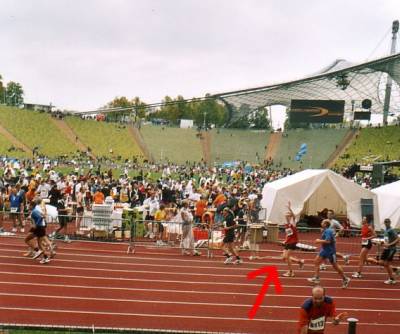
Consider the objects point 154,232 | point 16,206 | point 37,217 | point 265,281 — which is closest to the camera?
point 265,281

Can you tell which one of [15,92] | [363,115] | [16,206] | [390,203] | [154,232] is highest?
[15,92]

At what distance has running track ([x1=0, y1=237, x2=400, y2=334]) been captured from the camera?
8516 millimetres

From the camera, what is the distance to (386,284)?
11961 mm

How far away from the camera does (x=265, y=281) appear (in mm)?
11625

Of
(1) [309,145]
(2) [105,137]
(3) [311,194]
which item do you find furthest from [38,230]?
(1) [309,145]

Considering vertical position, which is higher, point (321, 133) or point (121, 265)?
point (321, 133)

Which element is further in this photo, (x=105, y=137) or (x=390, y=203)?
(x=105, y=137)

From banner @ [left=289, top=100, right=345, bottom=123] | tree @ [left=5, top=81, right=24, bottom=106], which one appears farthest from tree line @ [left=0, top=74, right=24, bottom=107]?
banner @ [left=289, top=100, right=345, bottom=123]

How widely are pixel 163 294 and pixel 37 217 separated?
12.0 ft

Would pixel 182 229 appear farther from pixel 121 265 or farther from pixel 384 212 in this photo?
pixel 384 212

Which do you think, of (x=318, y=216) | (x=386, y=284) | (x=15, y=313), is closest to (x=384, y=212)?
(x=318, y=216)

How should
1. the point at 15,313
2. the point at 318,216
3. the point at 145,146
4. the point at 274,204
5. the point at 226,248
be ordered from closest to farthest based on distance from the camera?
the point at 15,313 < the point at 226,248 < the point at 274,204 < the point at 318,216 < the point at 145,146

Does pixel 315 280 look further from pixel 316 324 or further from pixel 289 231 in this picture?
pixel 316 324

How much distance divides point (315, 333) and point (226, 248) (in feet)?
25.6
